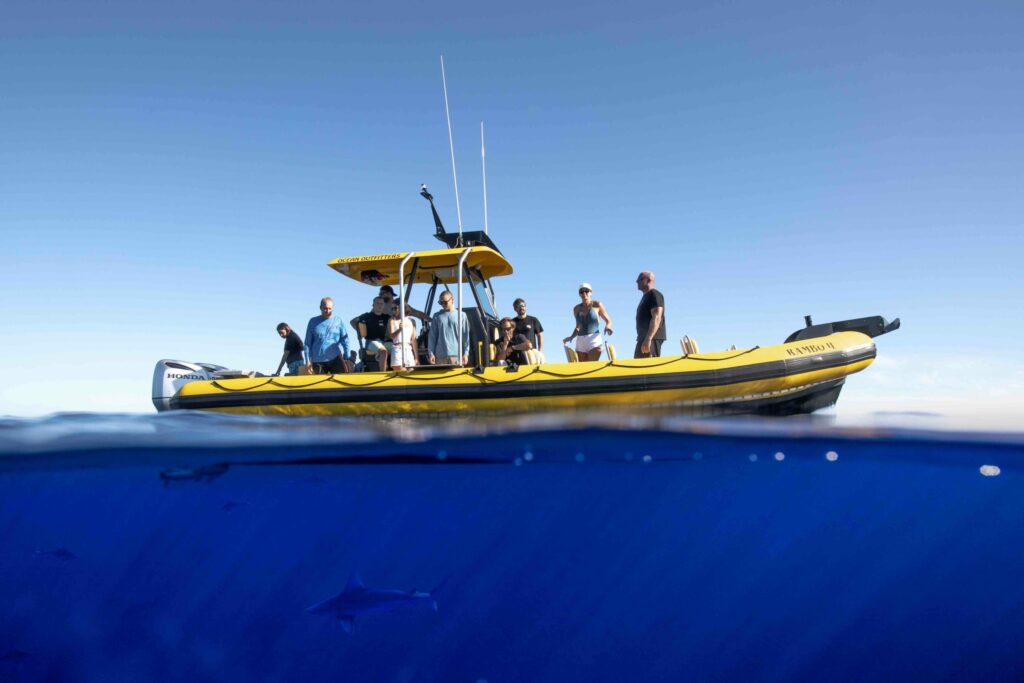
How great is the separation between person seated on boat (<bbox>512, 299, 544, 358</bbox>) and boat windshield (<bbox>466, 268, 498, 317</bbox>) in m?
0.94

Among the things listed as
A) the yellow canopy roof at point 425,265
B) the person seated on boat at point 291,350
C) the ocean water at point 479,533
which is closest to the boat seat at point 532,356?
the ocean water at point 479,533

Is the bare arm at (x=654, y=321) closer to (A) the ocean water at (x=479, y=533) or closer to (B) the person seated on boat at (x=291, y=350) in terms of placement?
(A) the ocean water at (x=479, y=533)

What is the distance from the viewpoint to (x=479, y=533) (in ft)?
34.4

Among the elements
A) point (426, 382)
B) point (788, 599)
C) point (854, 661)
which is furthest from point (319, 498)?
point (854, 661)

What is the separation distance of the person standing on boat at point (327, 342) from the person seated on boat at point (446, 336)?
4.83 feet

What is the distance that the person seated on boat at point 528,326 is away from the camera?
8.15 meters

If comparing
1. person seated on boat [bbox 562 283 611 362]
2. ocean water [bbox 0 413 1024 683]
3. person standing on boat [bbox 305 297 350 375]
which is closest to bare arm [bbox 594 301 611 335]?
person seated on boat [bbox 562 283 611 362]

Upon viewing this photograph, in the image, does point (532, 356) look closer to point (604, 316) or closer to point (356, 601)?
point (604, 316)

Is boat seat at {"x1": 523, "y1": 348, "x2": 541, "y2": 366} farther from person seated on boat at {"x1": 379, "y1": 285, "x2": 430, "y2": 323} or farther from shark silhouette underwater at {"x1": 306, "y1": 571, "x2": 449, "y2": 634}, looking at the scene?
shark silhouette underwater at {"x1": 306, "y1": 571, "x2": 449, "y2": 634}

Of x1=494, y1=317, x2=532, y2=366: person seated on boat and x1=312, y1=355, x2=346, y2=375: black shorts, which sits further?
x1=312, y1=355, x2=346, y2=375: black shorts

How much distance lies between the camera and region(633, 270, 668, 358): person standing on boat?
292 inches

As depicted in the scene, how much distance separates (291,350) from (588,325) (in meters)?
4.99

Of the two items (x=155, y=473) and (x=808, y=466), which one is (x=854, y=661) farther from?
(x=155, y=473)

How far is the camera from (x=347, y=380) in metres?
7.52
